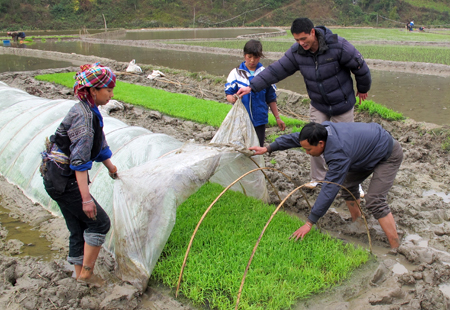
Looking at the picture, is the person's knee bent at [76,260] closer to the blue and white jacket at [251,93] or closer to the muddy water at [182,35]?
the blue and white jacket at [251,93]

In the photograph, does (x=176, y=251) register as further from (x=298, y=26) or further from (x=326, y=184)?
(x=298, y=26)

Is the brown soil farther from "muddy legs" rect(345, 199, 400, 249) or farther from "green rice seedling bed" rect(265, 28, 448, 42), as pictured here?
"green rice seedling bed" rect(265, 28, 448, 42)

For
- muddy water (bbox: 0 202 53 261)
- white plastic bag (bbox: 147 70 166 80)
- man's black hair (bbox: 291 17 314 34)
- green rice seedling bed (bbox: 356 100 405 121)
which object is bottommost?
muddy water (bbox: 0 202 53 261)

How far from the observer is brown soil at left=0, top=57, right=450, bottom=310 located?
2.65 metres

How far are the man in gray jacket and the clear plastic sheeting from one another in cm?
45

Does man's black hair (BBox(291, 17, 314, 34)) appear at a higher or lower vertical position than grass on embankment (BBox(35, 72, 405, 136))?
higher

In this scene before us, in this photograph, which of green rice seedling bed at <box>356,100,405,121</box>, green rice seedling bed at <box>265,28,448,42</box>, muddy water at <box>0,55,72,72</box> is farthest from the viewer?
green rice seedling bed at <box>265,28,448,42</box>

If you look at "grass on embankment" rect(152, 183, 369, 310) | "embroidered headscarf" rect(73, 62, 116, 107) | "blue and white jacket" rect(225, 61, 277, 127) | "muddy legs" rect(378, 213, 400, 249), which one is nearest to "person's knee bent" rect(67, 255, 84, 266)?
"grass on embankment" rect(152, 183, 369, 310)

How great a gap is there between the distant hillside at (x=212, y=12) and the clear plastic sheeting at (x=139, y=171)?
1615 inches

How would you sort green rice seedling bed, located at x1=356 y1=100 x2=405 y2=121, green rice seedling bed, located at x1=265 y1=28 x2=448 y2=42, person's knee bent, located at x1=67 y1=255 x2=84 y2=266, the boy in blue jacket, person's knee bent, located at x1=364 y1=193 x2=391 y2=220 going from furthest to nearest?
green rice seedling bed, located at x1=265 y1=28 x2=448 y2=42 → green rice seedling bed, located at x1=356 y1=100 x2=405 y2=121 → the boy in blue jacket → person's knee bent, located at x1=364 y1=193 x2=391 y2=220 → person's knee bent, located at x1=67 y1=255 x2=84 y2=266

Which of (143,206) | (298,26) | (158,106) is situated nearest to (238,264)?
(143,206)

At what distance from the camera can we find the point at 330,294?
9.15 ft

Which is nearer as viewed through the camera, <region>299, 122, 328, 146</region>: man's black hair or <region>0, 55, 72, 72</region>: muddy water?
<region>299, 122, 328, 146</region>: man's black hair

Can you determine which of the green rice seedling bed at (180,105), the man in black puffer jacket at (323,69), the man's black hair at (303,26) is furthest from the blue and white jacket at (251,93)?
the green rice seedling bed at (180,105)
